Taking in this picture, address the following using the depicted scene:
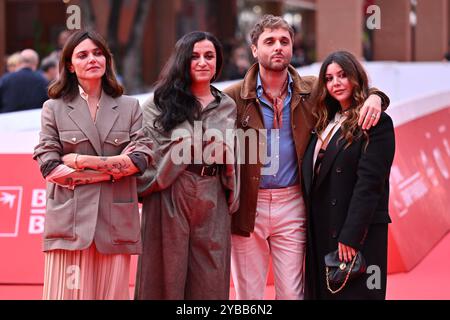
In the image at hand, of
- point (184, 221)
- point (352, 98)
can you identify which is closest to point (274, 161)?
point (352, 98)

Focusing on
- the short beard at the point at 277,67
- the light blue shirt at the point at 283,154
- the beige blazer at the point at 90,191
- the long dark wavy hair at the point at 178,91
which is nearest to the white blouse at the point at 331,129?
the light blue shirt at the point at 283,154

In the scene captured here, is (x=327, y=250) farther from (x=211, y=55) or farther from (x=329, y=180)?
(x=211, y=55)

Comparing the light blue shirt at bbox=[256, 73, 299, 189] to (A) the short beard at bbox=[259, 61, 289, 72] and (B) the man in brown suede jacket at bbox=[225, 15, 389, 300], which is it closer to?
(B) the man in brown suede jacket at bbox=[225, 15, 389, 300]

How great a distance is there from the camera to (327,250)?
5.76 m

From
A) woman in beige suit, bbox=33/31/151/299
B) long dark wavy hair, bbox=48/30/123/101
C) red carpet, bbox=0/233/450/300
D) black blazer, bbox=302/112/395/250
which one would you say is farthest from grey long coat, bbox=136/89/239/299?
red carpet, bbox=0/233/450/300

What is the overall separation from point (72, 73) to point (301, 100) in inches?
55.4

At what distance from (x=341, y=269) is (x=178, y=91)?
139cm

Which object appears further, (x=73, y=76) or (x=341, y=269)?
(x=341, y=269)

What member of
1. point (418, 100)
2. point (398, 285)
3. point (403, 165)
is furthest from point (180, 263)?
point (418, 100)

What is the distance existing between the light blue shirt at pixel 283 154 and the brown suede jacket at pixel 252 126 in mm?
40

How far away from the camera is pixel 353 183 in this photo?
573 centimetres

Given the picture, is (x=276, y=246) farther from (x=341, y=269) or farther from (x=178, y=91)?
(x=178, y=91)

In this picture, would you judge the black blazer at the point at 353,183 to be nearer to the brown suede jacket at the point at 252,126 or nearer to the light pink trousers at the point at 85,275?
the brown suede jacket at the point at 252,126

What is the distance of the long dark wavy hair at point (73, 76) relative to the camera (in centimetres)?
541
